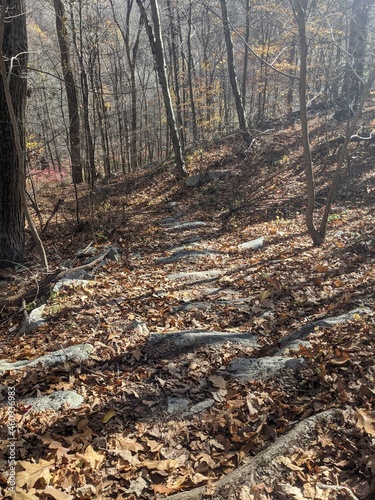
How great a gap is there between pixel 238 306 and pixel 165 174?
10.6 meters

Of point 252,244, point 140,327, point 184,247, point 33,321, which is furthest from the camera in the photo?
point 184,247

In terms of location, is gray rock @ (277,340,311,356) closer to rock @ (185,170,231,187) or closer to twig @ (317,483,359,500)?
twig @ (317,483,359,500)

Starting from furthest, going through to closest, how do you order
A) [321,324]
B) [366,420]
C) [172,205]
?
[172,205] → [321,324] → [366,420]

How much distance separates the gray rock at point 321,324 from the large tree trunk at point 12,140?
440 centimetres

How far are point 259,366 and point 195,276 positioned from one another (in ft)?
9.81

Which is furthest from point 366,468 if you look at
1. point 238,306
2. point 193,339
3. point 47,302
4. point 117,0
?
point 117,0

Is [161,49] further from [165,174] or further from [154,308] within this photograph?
[154,308]

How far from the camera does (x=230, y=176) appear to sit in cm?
1297

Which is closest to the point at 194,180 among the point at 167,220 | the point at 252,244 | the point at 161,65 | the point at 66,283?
the point at 167,220

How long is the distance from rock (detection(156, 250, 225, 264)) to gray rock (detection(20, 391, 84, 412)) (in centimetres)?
418

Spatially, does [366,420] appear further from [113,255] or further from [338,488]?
[113,255]

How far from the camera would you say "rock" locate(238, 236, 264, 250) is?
7.58 metres

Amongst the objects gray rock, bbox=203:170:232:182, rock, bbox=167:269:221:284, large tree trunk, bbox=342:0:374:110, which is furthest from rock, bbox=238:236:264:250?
gray rock, bbox=203:170:232:182

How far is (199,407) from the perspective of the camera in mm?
2947
